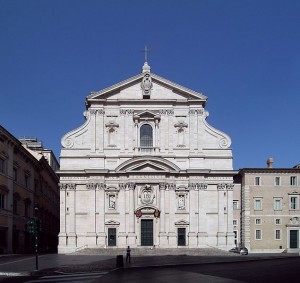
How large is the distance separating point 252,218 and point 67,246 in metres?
23.0

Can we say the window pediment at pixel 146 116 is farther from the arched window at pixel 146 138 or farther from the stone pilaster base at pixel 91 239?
the stone pilaster base at pixel 91 239

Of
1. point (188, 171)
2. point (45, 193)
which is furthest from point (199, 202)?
point (45, 193)

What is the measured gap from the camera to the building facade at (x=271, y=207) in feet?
212

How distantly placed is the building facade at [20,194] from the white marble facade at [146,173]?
474 cm

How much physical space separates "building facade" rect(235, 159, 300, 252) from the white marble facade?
25.6 feet

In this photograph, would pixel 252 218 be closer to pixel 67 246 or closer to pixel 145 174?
pixel 145 174

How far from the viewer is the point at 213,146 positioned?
193 ft

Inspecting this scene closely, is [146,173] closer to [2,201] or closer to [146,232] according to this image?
[146,232]

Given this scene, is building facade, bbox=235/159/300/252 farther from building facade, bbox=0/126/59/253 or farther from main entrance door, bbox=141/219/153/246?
building facade, bbox=0/126/59/253

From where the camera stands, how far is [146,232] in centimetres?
5753

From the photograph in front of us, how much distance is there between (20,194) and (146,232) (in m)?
14.3

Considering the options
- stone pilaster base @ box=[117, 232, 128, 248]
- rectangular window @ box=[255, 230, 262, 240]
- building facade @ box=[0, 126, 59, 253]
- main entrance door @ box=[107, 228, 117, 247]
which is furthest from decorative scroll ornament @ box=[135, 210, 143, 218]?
rectangular window @ box=[255, 230, 262, 240]

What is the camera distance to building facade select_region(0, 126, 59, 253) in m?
51.7

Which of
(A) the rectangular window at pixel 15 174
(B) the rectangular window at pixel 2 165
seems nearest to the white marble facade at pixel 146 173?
(A) the rectangular window at pixel 15 174
